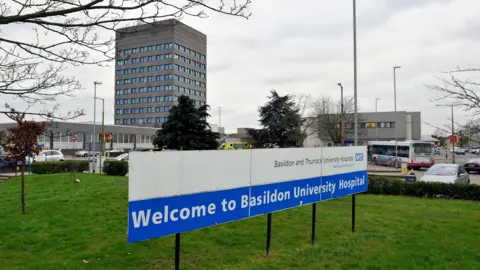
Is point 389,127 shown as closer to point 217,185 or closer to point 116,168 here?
point 116,168

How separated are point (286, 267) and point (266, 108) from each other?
4632 centimetres

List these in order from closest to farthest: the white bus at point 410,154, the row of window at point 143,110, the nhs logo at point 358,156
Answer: the nhs logo at point 358,156 < the white bus at point 410,154 < the row of window at point 143,110

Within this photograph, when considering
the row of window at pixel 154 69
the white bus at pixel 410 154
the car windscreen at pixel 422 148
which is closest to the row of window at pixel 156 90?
the row of window at pixel 154 69

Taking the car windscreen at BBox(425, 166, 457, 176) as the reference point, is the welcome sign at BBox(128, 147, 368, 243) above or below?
above

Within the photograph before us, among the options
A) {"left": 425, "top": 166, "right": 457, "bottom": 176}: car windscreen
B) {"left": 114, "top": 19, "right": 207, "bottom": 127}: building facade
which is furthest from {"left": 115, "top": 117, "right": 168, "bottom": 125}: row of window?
{"left": 425, "top": 166, "right": 457, "bottom": 176}: car windscreen

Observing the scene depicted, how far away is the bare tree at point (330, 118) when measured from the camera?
57344mm

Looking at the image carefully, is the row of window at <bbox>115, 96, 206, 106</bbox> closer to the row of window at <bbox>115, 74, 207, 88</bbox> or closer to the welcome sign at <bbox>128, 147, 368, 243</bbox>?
the row of window at <bbox>115, 74, 207, 88</bbox>

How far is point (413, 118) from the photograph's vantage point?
68938 millimetres

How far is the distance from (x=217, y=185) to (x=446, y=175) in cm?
1606

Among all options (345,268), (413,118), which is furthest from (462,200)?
(413,118)

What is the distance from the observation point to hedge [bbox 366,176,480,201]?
577 inches

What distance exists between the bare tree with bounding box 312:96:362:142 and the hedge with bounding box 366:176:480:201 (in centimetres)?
4129

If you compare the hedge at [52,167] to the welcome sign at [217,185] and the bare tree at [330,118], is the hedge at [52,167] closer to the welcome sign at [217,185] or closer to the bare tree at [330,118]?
the welcome sign at [217,185]

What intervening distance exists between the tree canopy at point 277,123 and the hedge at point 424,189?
1331 inches
